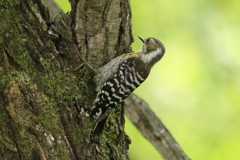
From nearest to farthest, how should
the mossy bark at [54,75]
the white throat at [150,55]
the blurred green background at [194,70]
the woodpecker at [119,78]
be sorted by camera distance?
the mossy bark at [54,75], the woodpecker at [119,78], the white throat at [150,55], the blurred green background at [194,70]

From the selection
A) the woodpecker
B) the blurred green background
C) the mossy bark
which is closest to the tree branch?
the woodpecker

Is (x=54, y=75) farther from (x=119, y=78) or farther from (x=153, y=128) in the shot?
(x=153, y=128)

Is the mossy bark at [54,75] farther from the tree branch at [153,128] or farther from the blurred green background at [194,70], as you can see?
the blurred green background at [194,70]

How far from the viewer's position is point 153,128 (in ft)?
13.6

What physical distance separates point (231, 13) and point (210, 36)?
60 centimetres

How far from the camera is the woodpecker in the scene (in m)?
3.30

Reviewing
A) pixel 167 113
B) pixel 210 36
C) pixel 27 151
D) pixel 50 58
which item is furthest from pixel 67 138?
pixel 210 36

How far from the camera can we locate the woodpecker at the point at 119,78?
330 centimetres

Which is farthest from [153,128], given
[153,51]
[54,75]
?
[54,75]

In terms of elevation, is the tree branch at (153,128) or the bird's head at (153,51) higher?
the bird's head at (153,51)

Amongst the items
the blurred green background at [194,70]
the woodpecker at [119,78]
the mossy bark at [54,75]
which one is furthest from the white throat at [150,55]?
the blurred green background at [194,70]

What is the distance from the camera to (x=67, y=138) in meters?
2.94

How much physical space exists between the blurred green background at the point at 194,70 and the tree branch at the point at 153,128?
81.7 inches

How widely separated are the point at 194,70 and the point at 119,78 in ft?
10.1
